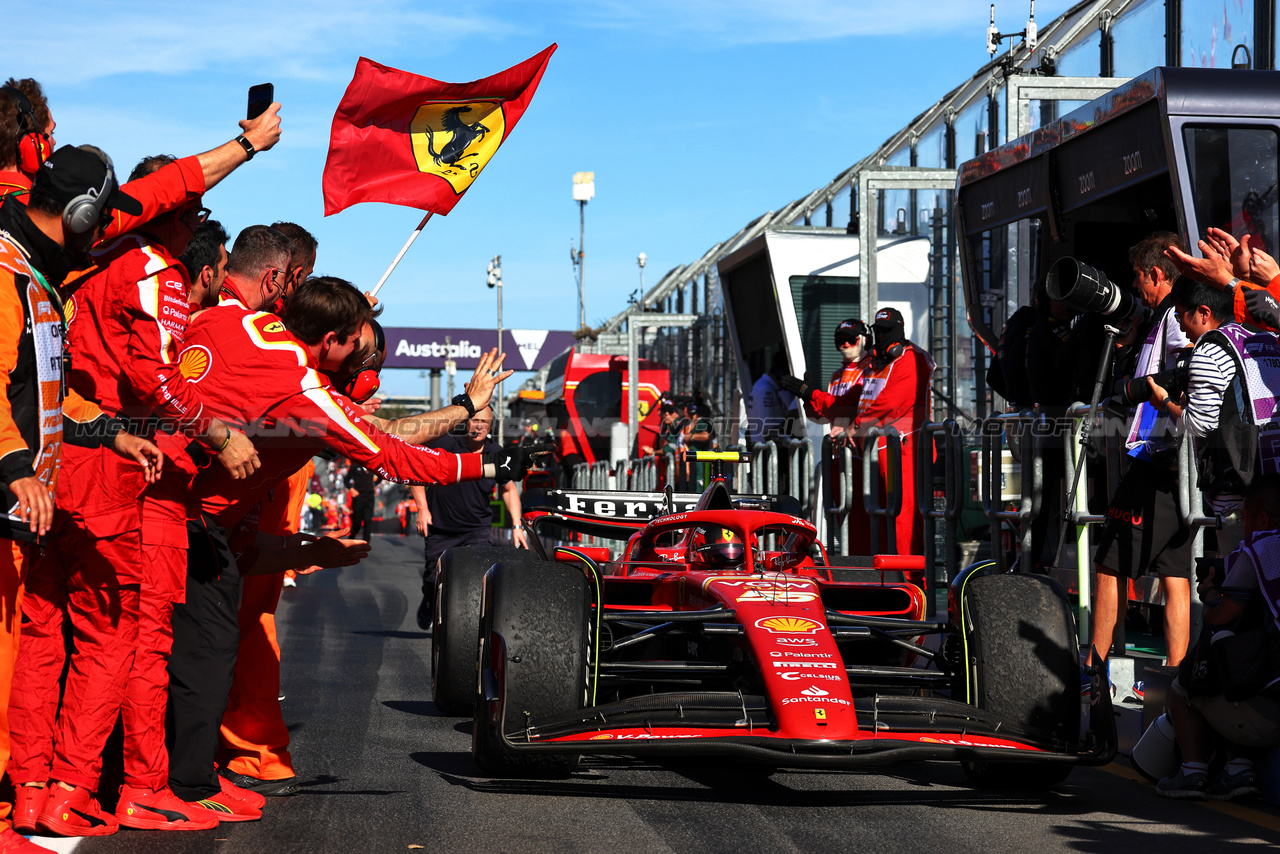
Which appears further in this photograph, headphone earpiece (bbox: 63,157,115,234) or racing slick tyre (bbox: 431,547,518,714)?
racing slick tyre (bbox: 431,547,518,714)

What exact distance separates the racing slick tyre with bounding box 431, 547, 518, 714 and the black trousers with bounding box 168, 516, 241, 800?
186 centimetres

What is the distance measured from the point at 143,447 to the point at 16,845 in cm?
113

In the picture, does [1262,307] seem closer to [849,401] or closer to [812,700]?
[812,700]

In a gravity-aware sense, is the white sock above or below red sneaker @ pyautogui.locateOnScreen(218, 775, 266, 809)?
above

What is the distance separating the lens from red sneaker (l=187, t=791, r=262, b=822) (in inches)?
183

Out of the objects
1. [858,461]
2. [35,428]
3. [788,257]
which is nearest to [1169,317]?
[858,461]

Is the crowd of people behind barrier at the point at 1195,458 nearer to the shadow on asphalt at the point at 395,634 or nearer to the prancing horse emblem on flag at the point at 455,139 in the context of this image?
the prancing horse emblem on flag at the point at 455,139

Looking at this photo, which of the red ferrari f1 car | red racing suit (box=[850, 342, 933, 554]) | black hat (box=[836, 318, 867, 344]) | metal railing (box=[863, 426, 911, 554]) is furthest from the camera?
black hat (box=[836, 318, 867, 344])

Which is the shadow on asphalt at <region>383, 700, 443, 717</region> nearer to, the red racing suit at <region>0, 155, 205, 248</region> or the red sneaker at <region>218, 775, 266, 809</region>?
the red sneaker at <region>218, 775, 266, 809</region>

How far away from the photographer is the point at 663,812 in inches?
190

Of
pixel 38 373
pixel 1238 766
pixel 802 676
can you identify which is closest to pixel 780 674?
pixel 802 676

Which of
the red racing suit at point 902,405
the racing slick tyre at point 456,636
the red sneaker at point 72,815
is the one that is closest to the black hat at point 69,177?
the red sneaker at point 72,815

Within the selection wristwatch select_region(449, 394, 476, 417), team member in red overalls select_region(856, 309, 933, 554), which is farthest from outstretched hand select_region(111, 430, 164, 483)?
team member in red overalls select_region(856, 309, 933, 554)

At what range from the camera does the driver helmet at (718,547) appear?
6227 millimetres
